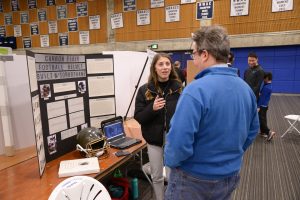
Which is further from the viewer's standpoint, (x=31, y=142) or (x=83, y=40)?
(x=83, y=40)

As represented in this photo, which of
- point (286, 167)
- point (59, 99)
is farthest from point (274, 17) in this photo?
point (59, 99)

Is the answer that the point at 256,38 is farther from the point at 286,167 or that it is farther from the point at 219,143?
the point at 219,143

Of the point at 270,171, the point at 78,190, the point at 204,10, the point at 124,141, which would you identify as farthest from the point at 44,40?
the point at 78,190

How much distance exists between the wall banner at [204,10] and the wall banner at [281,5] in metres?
1.98

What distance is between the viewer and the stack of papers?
5.89ft

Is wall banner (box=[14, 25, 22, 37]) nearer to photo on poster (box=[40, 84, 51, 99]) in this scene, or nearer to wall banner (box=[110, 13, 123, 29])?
wall banner (box=[110, 13, 123, 29])

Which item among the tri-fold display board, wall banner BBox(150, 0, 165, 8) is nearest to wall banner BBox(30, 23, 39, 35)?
wall banner BBox(150, 0, 165, 8)

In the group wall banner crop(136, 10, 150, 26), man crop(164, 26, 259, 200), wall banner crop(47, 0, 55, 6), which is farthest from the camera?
wall banner crop(47, 0, 55, 6)

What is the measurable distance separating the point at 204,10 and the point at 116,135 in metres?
7.37

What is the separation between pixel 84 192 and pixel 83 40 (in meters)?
10.7

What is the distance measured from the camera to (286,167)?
337 cm

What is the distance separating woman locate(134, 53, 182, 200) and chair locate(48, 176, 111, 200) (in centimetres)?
83

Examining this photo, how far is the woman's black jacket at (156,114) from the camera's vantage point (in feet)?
6.74

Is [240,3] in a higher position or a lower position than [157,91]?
higher
